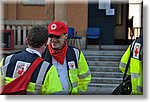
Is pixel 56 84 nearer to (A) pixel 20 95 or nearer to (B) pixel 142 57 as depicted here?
(A) pixel 20 95

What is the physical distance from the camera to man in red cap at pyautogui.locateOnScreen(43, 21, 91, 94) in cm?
274

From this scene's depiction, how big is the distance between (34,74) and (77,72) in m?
0.59

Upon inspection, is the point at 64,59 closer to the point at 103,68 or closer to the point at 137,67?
the point at 137,67

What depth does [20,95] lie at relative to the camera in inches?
96.2

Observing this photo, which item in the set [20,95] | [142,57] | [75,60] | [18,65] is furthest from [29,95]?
[142,57]

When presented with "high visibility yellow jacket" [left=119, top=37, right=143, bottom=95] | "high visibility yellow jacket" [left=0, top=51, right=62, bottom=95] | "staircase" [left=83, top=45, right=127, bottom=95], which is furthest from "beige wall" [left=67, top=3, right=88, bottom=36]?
"high visibility yellow jacket" [left=0, top=51, right=62, bottom=95]

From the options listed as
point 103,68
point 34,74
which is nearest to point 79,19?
point 103,68

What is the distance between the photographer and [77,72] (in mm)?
2928

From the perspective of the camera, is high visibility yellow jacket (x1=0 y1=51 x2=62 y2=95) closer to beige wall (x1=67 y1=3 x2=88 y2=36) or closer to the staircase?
the staircase

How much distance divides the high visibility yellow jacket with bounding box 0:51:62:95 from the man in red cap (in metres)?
0.29

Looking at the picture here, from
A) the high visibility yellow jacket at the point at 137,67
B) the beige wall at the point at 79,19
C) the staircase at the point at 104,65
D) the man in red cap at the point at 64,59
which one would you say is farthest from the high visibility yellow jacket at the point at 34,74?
the beige wall at the point at 79,19

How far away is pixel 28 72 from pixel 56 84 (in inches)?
7.8

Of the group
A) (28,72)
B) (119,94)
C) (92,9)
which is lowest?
(119,94)

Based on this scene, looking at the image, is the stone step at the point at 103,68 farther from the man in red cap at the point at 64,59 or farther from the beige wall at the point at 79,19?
the beige wall at the point at 79,19
